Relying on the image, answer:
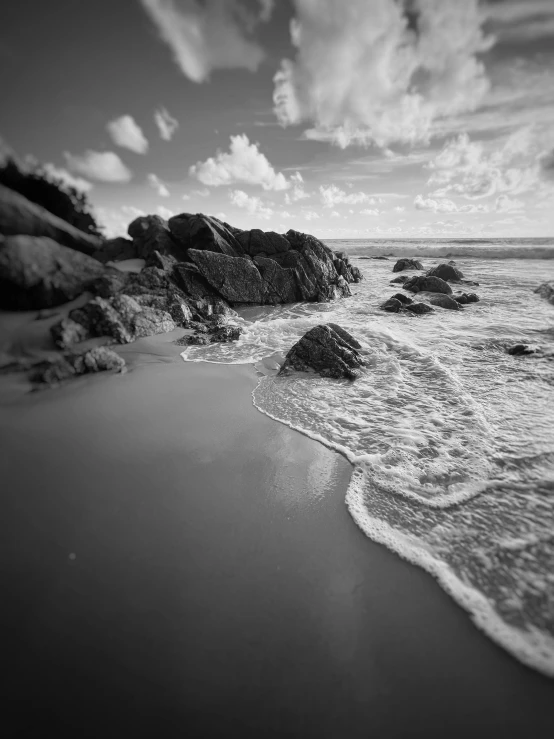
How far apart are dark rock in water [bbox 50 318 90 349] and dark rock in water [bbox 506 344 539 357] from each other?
11673 millimetres

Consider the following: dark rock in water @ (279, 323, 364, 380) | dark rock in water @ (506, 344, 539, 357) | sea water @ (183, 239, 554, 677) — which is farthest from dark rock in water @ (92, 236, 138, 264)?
dark rock in water @ (506, 344, 539, 357)

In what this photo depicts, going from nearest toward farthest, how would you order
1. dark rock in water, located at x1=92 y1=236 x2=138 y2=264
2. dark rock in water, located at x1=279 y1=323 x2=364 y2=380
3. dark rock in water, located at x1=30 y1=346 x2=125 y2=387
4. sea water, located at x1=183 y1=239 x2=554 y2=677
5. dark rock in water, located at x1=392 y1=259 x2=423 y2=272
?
1. sea water, located at x1=183 y1=239 x2=554 y2=677
2. dark rock in water, located at x1=30 y1=346 x2=125 y2=387
3. dark rock in water, located at x1=279 y1=323 x2=364 y2=380
4. dark rock in water, located at x1=92 y1=236 x2=138 y2=264
5. dark rock in water, located at x1=392 y1=259 x2=423 y2=272

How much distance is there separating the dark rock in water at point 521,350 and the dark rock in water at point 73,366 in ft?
33.2

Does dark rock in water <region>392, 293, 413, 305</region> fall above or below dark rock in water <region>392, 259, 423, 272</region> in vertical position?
below

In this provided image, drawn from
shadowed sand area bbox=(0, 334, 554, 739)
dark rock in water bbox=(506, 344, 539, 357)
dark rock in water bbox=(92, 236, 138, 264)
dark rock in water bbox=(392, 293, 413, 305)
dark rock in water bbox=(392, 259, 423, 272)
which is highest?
dark rock in water bbox=(92, 236, 138, 264)

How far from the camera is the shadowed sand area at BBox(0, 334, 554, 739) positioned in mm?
1811

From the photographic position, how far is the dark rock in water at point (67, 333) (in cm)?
701

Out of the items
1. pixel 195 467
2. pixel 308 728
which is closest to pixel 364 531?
pixel 308 728

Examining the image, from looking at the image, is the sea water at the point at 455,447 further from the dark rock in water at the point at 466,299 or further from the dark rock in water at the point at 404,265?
the dark rock in water at the point at 404,265

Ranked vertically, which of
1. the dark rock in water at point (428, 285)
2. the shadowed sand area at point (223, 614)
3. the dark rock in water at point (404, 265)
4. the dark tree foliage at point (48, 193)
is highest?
the dark tree foliage at point (48, 193)

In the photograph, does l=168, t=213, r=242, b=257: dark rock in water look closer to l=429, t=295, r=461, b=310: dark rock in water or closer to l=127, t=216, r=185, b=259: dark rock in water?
l=127, t=216, r=185, b=259: dark rock in water

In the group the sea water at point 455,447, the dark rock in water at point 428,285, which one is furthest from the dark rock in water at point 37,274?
the dark rock in water at point 428,285

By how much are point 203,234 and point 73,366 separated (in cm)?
1021

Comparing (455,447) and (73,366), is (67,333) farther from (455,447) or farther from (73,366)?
(455,447)
